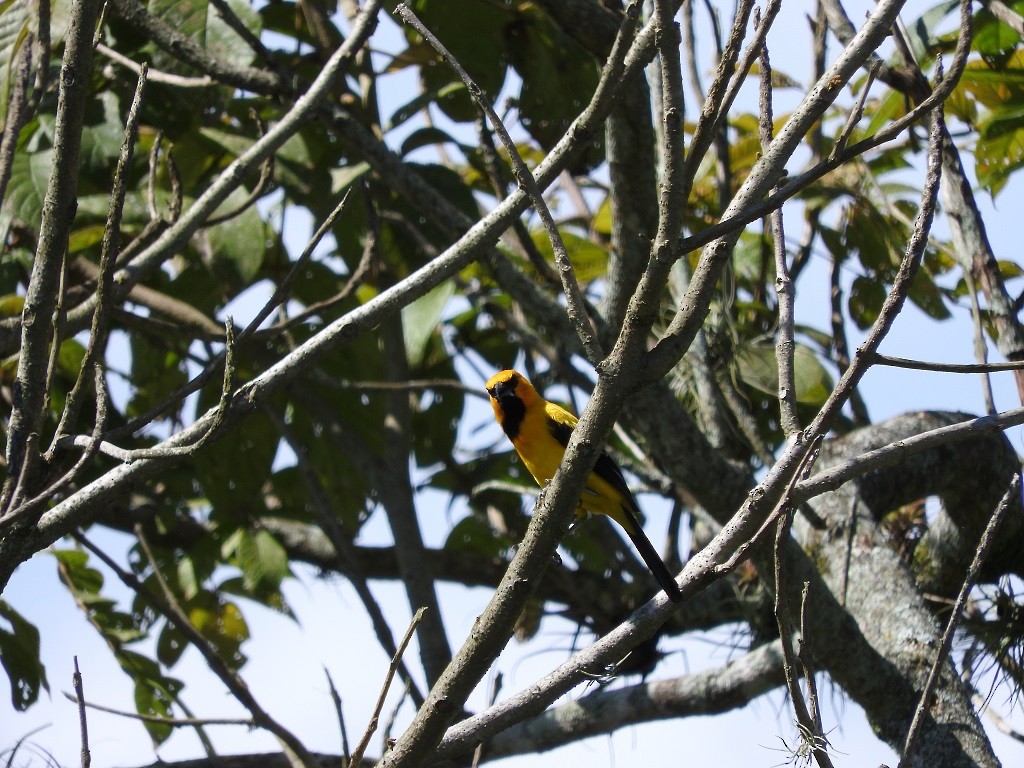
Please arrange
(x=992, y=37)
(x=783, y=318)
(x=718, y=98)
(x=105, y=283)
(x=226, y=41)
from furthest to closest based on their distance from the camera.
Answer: (x=992, y=37) < (x=226, y=41) < (x=783, y=318) < (x=105, y=283) < (x=718, y=98)

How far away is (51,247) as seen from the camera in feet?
8.35

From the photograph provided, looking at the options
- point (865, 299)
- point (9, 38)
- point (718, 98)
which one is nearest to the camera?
point (718, 98)

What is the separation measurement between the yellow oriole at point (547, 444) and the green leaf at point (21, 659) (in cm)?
206

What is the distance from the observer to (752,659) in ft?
13.7

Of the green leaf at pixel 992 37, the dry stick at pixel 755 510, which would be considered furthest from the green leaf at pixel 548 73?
the dry stick at pixel 755 510

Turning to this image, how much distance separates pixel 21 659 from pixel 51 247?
1.81 m

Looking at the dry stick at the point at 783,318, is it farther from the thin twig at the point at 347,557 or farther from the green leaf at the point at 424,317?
the green leaf at the point at 424,317

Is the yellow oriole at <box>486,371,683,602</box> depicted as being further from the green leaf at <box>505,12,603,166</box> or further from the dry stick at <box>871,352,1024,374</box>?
the dry stick at <box>871,352,1024,374</box>

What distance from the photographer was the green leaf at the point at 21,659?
12.0 feet

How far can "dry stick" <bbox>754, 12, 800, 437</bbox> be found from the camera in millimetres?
2518

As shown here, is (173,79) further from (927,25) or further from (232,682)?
(927,25)

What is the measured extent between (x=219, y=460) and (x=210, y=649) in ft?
7.45

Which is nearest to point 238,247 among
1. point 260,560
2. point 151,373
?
point 151,373

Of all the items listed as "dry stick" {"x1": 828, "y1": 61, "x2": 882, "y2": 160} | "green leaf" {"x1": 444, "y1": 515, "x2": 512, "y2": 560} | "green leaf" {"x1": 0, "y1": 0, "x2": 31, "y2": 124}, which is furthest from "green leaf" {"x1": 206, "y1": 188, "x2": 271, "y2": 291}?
"dry stick" {"x1": 828, "y1": 61, "x2": 882, "y2": 160}
